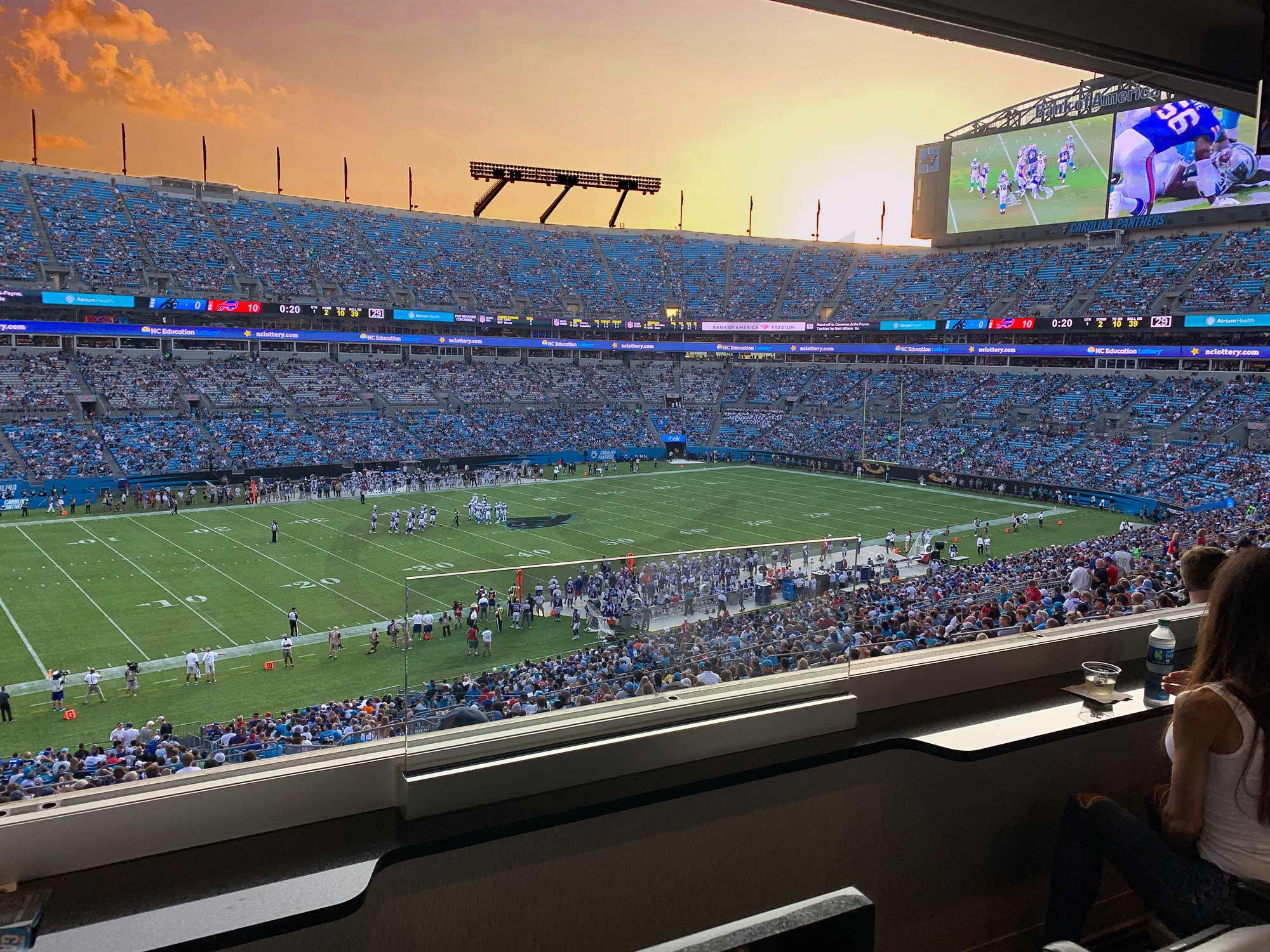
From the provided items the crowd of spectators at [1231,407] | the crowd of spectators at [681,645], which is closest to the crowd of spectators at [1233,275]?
the crowd of spectators at [1231,407]

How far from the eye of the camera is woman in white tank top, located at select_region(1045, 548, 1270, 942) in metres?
2.25

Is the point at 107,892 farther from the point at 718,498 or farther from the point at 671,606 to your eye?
the point at 718,498

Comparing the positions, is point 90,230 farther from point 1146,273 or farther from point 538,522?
point 1146,273

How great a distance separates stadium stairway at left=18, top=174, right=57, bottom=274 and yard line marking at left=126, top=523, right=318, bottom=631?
73.3 ft

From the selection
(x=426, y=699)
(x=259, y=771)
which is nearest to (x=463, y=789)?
(x=426, y=699)

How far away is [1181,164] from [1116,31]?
5098 cm

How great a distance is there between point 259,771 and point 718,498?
31.9 meters

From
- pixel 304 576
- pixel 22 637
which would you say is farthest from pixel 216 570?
pixel 22 637

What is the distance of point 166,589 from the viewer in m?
20.4

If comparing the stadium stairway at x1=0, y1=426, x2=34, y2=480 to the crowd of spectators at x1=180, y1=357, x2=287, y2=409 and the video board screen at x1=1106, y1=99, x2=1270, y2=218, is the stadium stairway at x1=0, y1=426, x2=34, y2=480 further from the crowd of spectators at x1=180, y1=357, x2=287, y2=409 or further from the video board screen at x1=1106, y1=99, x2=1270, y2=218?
the video board screen at x1=1106, y1=99, x2=1270, y2=218

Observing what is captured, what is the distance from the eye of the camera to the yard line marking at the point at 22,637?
1559 cm

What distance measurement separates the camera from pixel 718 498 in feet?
112

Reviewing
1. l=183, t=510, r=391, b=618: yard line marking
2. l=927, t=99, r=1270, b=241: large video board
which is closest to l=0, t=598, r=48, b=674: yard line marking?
l=183, t=510, r=391, b=618: yard line marking

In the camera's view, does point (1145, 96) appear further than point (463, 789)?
Yes
